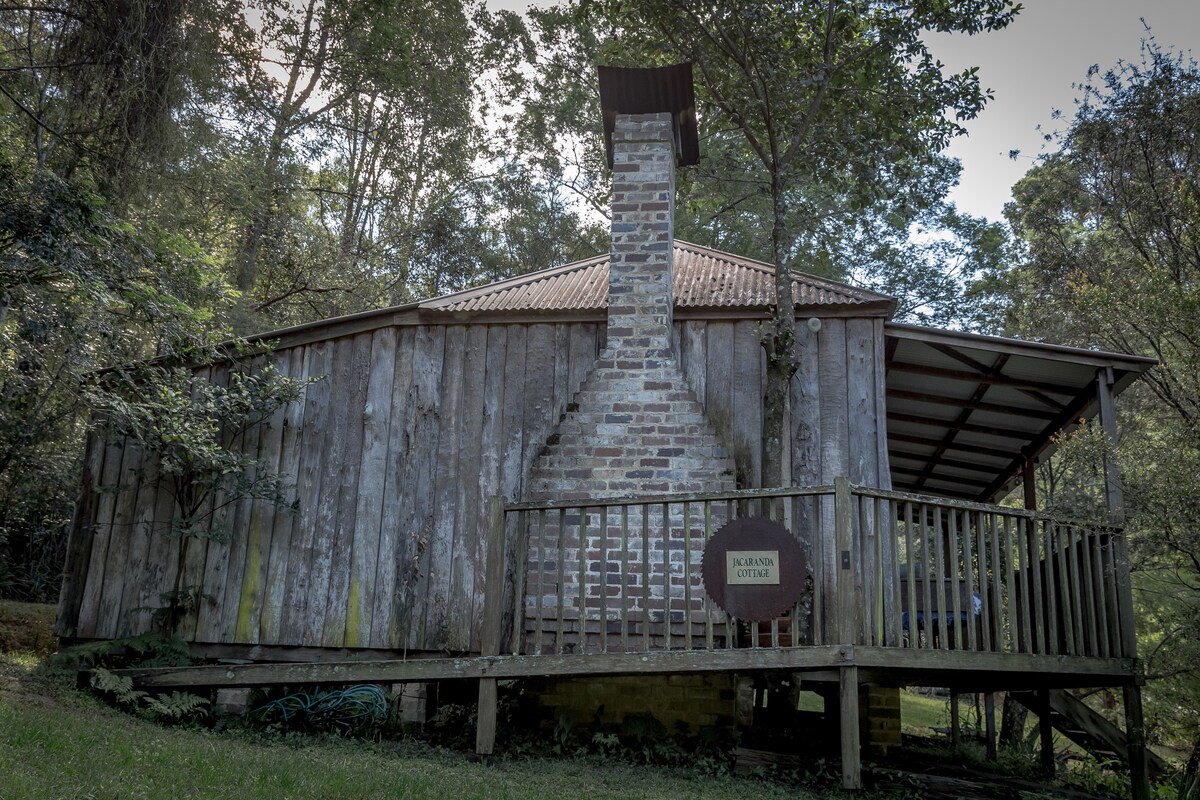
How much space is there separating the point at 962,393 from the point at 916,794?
5103mm

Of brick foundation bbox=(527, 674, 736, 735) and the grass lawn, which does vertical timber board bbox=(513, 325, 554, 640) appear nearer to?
brick foundation bbox=(527, 674, 736, 735)

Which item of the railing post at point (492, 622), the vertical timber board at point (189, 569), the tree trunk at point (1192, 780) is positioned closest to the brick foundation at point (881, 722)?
the tree trunk at point (1192, 780)

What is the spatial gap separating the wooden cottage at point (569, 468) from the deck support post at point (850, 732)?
947 millimetres

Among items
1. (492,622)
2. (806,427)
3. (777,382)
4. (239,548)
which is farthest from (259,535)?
(806,427)

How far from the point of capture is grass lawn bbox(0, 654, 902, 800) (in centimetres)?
429

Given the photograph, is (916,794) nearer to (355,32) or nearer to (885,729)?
(885,729)

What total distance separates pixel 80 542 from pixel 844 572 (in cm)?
690

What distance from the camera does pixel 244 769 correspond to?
4777 millimetres

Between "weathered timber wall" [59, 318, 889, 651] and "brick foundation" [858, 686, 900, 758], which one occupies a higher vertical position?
"weathered timber wall" [59, 318, 889, 651]

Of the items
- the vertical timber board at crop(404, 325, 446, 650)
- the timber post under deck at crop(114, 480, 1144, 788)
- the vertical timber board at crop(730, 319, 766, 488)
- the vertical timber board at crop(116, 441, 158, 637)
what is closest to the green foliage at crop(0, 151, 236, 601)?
the vertical timber board at crop(116, 441, 158, 637)

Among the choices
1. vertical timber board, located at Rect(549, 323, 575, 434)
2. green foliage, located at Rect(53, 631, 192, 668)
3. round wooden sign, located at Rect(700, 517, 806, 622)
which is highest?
vertical timber board, located at Rect(549, 323, 575, 434)

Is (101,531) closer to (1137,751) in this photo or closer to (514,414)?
(514,414)

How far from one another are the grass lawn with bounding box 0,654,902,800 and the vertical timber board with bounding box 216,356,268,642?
1.66 metres

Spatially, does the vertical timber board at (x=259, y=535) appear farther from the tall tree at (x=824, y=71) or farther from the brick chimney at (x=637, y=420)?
the tall tree at (x=824, y=71)
